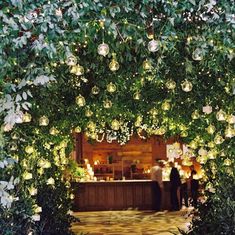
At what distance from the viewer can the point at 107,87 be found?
6.18m

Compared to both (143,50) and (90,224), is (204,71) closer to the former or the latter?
(143,50)

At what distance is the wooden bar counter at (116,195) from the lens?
15688 millimetres

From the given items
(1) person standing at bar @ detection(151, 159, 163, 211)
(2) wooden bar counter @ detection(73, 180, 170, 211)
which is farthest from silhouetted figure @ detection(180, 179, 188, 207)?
(1) person standing at bar @ detection(151, 159, 163, 211)

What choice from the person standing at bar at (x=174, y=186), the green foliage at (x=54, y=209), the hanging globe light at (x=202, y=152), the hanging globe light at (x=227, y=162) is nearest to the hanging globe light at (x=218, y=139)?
the hanging globe light at (x=227, y=162)

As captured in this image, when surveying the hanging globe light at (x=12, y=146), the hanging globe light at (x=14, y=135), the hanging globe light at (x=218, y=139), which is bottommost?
the hanging globe light at (x=12, y=146)

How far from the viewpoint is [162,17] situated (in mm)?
4754

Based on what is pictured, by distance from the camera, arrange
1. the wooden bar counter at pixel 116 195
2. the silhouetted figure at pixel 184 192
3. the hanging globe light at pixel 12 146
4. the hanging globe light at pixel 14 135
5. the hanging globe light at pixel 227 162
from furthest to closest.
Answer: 1. the silhouetted figure at pixel 184 192
2. the wooden bar counter at pixel 116 195
3. the hanging globe light at pixel 227 162
4. the hanging globe light at pixel 12 146
5. the hanging globe light at pixel 14 135

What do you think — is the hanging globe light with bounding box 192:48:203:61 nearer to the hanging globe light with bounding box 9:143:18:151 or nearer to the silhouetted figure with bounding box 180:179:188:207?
the hanging globe light with bounding box 9:143:18:151

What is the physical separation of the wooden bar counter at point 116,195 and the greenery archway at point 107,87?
5.82m

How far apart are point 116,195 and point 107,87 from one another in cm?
1001

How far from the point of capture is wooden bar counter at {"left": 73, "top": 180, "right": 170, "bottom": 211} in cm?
1569

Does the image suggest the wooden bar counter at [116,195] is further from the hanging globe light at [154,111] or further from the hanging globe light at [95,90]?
the hanging globe light at [95,90]

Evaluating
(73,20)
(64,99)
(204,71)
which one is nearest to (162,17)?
(73,20)

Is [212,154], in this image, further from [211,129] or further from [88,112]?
[88,112]
